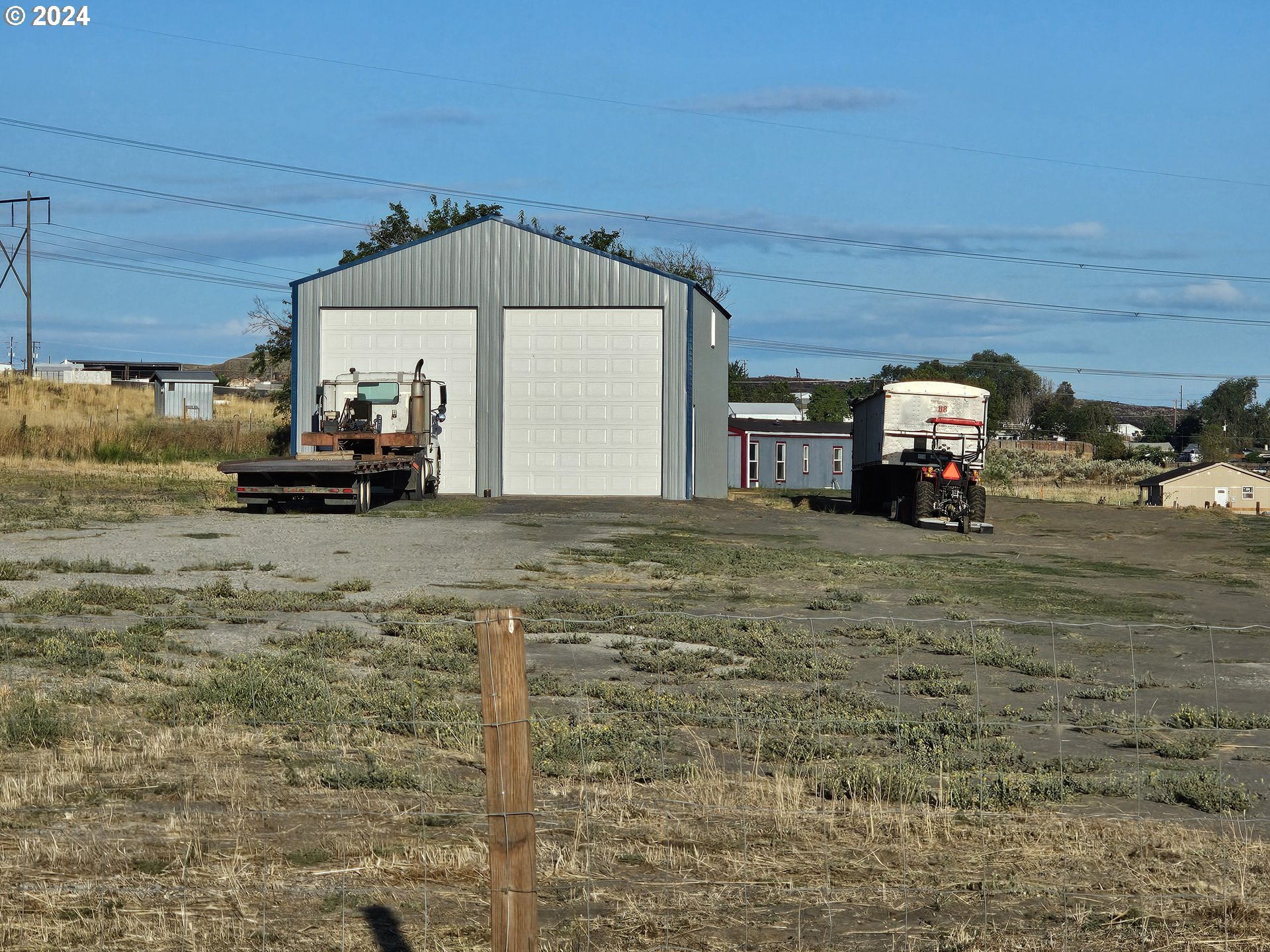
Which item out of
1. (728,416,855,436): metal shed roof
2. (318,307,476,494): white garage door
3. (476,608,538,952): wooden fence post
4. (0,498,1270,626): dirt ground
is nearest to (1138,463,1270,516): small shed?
(728,416,855,436): metal shed roof

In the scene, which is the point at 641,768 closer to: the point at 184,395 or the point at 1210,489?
the point at 1210,489

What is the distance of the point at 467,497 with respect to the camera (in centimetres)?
3666

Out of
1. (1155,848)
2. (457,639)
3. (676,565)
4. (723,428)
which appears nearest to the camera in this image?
(1155,848)

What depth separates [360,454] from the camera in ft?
104

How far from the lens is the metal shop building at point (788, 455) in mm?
67250

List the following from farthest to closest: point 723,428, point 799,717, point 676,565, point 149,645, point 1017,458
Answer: point 1017,458, point 723,428, point 676,565, point 149,645, point 799,717

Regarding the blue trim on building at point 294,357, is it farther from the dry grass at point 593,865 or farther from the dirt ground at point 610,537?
the dry grass at point 593,865

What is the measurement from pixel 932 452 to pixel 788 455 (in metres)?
36.6

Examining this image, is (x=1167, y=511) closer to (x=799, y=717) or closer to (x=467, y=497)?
(x=467, y=497)

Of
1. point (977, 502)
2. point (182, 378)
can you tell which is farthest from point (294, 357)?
point (182, 378)

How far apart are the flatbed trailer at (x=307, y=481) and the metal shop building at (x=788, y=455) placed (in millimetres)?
38982

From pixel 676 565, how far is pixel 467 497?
1775 cm

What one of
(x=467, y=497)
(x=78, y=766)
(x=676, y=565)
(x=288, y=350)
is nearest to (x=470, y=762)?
(x=78, y=766)

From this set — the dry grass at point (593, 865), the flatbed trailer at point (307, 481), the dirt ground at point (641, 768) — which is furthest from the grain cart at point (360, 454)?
the dry grass at point (593, 865)
